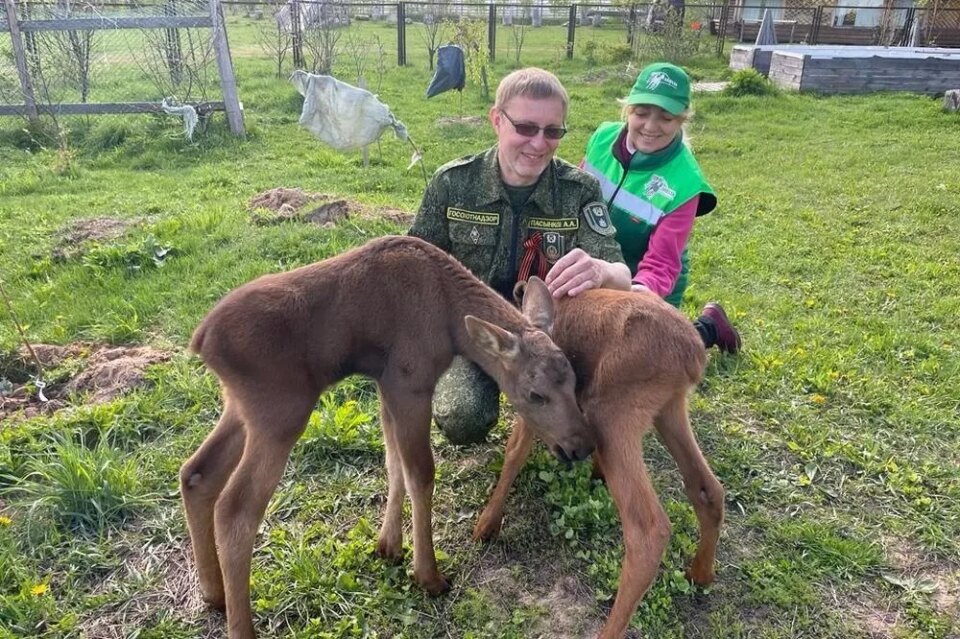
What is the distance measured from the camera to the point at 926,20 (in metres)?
27.1

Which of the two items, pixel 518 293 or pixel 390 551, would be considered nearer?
pixel 390 551

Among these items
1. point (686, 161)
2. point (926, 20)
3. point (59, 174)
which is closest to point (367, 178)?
point (59, 174)

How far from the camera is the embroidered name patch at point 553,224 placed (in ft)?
13.9

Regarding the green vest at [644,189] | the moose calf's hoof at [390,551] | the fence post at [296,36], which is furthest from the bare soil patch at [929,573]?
the fence post at [296,36]

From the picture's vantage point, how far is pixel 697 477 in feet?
11.0

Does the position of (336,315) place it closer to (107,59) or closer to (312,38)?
(107,59)

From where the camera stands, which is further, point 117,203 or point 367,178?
point 367,178

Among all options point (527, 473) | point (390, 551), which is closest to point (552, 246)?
point (527, 473)

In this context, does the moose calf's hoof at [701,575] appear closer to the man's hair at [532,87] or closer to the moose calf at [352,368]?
the moose calf at [352,368]

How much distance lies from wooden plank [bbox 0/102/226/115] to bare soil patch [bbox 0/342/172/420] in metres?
8.08

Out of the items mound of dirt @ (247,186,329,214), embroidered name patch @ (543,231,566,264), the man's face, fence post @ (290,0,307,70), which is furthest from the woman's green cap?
fence post @ (290,0,307,70)

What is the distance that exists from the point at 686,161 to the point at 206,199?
6772 mm

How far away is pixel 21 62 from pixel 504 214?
1101 centimetres

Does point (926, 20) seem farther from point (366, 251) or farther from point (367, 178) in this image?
point (366, 251)
